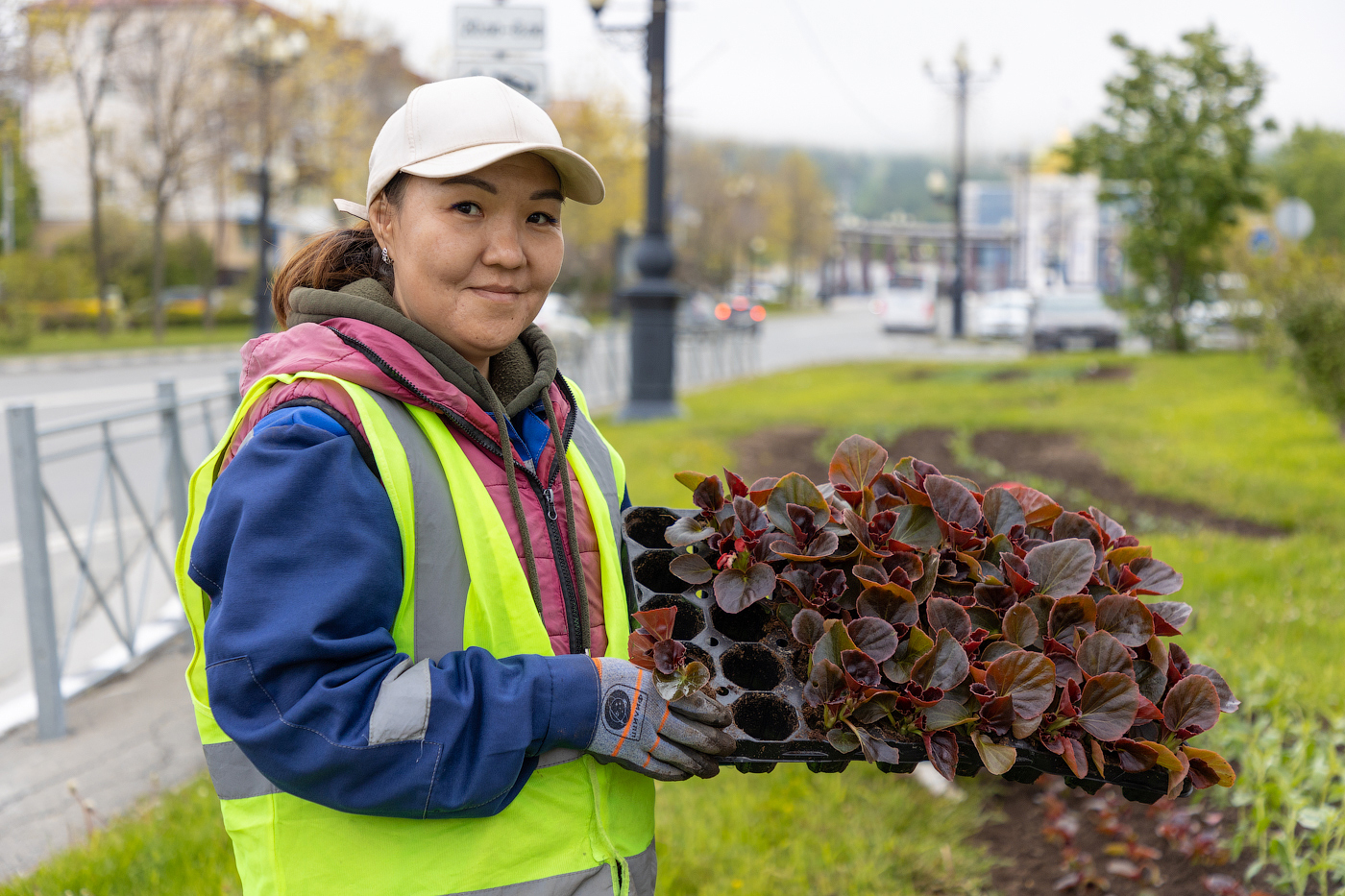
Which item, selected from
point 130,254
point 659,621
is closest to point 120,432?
point 659,621

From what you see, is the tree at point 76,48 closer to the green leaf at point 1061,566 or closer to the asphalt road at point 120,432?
the asphalt road at point 120,432

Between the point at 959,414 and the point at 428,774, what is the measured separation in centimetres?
1120

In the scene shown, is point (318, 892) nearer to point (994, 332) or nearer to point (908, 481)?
point (908, 481)

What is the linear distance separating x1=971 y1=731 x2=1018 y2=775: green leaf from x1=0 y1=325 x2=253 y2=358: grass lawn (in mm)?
22440

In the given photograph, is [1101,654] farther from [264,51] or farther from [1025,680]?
[264,51]

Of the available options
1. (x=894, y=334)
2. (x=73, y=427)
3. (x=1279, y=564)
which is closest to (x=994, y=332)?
(x=894, y=334)

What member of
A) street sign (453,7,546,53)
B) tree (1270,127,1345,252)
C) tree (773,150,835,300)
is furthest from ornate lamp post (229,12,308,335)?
tree (773,150,835,300)

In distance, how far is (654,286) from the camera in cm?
1098

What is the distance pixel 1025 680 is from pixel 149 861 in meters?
2.48

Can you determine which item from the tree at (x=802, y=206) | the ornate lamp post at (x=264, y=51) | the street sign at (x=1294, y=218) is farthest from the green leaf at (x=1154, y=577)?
the tree at (x=802, y=206)

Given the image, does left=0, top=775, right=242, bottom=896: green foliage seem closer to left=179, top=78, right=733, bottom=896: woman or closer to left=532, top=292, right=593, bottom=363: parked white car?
left=179, top=78, right=733, bottom=896: woman

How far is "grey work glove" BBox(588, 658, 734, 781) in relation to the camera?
1364 millimetres

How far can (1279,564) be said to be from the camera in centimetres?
523

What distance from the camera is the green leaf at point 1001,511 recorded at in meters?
1.66
